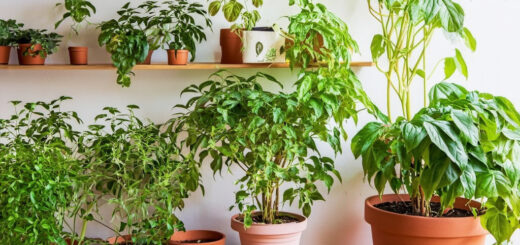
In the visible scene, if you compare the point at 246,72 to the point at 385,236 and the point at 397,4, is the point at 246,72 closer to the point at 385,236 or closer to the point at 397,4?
the point at 397,4

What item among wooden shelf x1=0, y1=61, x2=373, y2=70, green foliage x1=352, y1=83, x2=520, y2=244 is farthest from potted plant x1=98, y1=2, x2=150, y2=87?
green foliage x1=352, y1=83, x2=520, y2=244

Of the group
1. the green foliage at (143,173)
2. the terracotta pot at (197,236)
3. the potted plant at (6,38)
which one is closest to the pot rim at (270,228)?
the terracotta pot at (197,236)

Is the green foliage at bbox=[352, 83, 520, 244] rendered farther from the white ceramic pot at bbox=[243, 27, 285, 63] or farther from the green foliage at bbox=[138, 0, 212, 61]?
the green foliage at bbox=[138, 0, 212, 61]

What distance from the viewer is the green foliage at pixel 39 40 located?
2611 millimetres

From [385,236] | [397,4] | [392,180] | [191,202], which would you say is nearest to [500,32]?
[397,4]

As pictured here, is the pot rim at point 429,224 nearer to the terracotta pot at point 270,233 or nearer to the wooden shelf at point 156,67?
the terracotta pot at point 270,233

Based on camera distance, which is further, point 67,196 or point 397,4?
point 397,4

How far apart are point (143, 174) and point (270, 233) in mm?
546

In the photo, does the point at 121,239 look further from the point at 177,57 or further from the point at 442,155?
the point at 442,155

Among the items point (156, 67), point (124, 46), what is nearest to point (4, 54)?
point (124, 46)

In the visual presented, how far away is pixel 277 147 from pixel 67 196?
77 centimetres

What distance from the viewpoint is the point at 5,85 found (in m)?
2.77

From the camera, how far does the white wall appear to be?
280cm

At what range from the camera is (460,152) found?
2289mm
